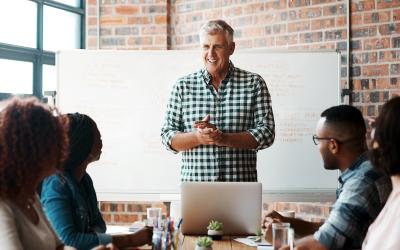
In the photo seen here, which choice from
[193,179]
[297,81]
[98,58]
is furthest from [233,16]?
[193,179]

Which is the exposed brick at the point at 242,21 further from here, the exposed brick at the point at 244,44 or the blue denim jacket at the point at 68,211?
the blue denim jacket at the point at 68,211

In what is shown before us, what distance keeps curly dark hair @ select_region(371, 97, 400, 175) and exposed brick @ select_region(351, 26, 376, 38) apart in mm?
2424

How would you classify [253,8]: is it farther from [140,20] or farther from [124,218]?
[124,218]

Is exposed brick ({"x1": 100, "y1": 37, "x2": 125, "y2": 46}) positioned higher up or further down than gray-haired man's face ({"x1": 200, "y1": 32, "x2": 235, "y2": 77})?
higher up

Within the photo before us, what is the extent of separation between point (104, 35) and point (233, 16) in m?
1.12

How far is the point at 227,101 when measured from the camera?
3.06 metres

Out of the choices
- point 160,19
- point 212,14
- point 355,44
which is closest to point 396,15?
point 355,44

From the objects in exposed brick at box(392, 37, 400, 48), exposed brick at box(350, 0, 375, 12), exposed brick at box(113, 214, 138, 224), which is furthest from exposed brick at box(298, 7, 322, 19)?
exposed brick at box(113, 214, 138, 224)

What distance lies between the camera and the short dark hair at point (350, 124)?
6.75 ft

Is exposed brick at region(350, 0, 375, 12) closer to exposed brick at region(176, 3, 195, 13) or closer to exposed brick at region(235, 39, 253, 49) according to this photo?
exposed brick at region(235, 39, 253, 49)

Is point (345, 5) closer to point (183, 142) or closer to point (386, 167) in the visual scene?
point (183, 142)

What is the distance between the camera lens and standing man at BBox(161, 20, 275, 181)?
2.99 m

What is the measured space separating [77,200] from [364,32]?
2.68 meters

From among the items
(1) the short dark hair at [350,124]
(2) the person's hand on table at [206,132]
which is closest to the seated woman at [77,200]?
(2) the person's hand on table at [206,132]
